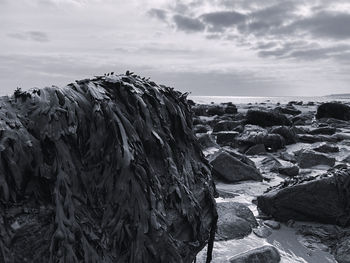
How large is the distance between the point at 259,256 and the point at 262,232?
2.52 ft

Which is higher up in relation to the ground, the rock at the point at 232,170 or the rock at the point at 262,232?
the rock at the point at 232,170

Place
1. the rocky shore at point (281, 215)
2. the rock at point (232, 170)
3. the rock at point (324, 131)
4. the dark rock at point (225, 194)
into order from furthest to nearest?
the rock at point (324, 131) < the rock at point (232, 170) < the dark rock at point (225, 194) < the rocky shore at point (281, 215)

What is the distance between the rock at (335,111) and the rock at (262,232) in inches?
624

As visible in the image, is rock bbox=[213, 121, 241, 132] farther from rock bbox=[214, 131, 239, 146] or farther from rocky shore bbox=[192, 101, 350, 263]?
rocky shore bbox=[192, 101, 350, 263]

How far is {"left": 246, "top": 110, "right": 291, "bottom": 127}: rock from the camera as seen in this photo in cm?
1416

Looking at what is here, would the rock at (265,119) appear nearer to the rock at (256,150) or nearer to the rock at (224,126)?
the rock at (224,126)

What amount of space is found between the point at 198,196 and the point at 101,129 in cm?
102

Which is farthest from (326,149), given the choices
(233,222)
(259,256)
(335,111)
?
(335,111)

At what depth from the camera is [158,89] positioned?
3.23 meters

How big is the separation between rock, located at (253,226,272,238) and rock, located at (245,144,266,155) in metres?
4.76

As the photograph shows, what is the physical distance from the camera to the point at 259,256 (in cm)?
317

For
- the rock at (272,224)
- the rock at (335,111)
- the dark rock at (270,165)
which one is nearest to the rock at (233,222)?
the rock at (272,224)

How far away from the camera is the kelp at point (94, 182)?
2076 mm

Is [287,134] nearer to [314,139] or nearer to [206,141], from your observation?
[314,139]
